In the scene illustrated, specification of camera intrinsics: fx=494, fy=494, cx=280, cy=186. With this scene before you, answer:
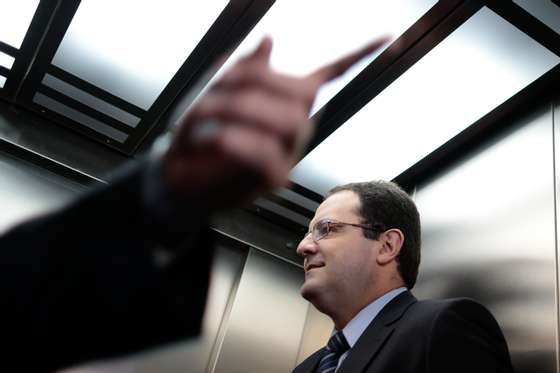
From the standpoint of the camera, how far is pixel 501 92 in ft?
6.05

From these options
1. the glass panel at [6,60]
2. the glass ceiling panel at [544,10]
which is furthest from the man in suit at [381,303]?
the glass panel at [6,60]

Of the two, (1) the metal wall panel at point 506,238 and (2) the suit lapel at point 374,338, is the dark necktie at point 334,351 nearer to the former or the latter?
(2) the suit lapel at point 374,338

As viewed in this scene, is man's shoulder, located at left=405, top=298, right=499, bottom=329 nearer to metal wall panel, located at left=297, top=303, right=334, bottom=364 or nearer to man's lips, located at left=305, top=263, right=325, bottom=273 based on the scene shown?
man's lips, located at left=305, top=263, right=325, bottom=273

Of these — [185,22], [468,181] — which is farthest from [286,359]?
[185,22]

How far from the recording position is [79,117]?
246cm

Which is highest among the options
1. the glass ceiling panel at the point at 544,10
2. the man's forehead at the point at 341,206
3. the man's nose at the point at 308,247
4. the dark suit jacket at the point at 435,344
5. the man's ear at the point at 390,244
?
the glass ceiling panel at the point at 544,10

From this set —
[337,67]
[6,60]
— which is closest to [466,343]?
[337,67]

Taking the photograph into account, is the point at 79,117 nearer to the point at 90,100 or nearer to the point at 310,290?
the point at 90,100

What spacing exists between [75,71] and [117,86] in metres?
0.19

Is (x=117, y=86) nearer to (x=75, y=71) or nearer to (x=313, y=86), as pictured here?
(x=75, y=71)

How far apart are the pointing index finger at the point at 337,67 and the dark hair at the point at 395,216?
150cm

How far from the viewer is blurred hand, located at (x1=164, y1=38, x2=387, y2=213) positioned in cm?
20

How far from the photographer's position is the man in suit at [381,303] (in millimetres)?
1150

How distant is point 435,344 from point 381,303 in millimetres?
451
